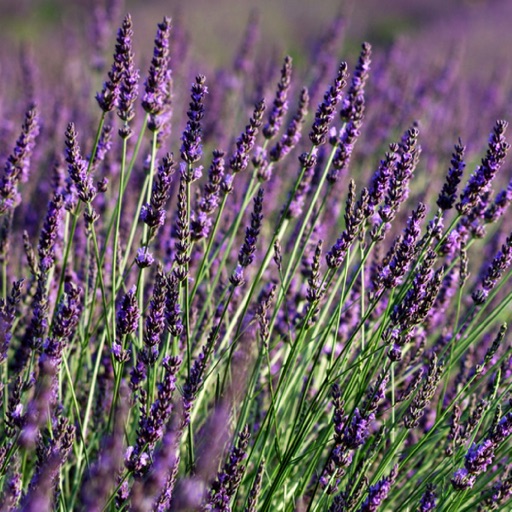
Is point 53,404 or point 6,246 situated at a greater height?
point 6,246

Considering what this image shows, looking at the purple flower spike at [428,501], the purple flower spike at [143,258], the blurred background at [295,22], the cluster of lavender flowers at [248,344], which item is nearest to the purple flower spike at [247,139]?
the cluster of lavender flowers at [248,344]

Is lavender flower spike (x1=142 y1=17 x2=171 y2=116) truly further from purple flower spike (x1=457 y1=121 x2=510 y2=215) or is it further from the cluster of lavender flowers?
purple flower spike (x1=457 y1=121 x2=510 y2=215)

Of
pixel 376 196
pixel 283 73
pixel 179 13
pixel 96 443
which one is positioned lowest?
pixel 96 443

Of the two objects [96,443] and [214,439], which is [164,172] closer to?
[214,439]

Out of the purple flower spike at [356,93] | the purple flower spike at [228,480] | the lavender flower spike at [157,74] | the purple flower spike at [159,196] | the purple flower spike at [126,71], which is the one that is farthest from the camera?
the purple flower spike at [356,93]

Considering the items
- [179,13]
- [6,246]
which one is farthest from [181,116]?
[6,246]

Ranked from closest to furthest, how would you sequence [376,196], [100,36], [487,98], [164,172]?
1. [164,172]
2. [376,196]
3. [100,36]
4. [487,98]

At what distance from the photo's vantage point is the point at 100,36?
208 inches

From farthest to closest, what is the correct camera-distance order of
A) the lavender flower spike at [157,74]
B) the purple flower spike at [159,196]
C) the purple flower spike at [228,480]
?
the lavender flower spike at [157,74]
the purple flower spike at [159,196]
the purple flower spike at [228,480]

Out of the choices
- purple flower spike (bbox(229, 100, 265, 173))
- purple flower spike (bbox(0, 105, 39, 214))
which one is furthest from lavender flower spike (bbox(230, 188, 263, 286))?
purple flower spike (bbox(0, 105, 39, 214))

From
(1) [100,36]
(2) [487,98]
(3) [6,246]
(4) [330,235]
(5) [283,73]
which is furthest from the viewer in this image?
(2) [487,98]

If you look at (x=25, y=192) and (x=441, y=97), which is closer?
(x=25, y=192)

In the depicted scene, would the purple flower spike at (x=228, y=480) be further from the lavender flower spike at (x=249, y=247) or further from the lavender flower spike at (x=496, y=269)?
the lavender flower spike at (x=496, y=269)

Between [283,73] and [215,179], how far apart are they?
435 mm
